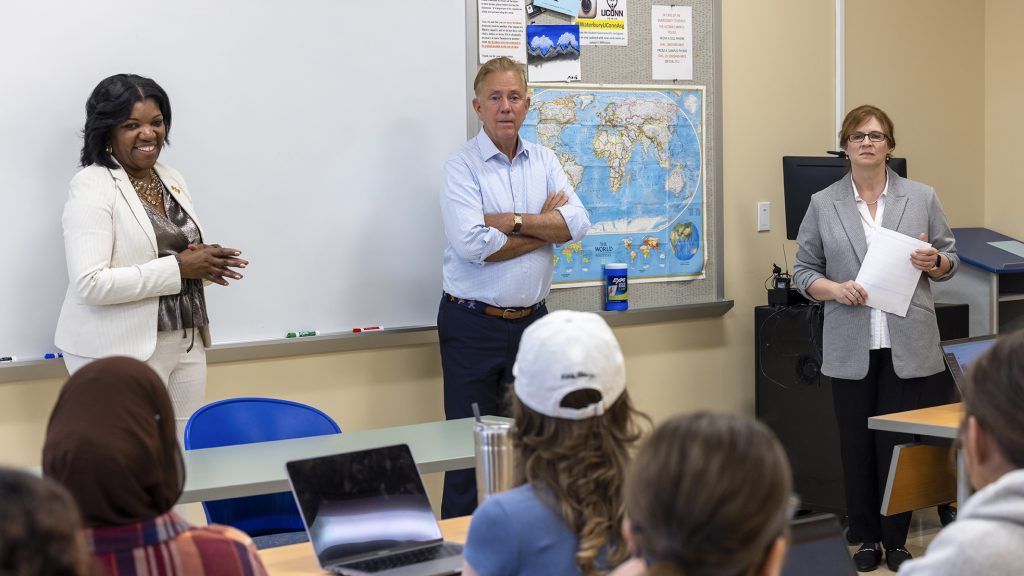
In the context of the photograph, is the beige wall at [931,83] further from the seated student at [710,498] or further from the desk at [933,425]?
the seated student at [710,498]

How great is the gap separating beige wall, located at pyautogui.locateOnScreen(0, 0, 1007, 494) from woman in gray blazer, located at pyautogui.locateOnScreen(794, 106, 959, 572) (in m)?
0.87

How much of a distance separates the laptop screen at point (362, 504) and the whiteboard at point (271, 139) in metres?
1.81

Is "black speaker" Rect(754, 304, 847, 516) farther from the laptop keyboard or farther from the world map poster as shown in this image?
the laptop keyboard

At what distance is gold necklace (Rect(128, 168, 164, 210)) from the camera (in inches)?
128

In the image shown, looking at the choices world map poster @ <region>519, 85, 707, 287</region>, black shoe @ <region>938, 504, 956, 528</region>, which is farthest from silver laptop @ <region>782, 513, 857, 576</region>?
black shoe @ <region>938, 504, 956, 528</region>

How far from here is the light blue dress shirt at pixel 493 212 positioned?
3711 mm

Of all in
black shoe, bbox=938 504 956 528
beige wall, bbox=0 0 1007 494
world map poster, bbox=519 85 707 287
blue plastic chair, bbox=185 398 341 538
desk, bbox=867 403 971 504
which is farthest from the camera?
black shoe, bbox=938 504 956 528

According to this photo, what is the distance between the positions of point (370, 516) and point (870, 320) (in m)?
2.46

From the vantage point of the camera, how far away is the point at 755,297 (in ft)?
16.4

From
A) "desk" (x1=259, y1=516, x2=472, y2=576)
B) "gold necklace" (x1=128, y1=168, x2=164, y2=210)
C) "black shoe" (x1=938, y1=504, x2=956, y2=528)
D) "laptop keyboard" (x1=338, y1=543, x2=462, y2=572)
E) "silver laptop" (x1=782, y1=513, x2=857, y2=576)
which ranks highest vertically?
"gold necklace" (x1=128, y1=168, x2=164, y2=210)

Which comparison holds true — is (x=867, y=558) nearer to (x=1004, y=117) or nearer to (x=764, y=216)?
(x=764, y=216)

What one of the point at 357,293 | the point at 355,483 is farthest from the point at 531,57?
the point at 355,483

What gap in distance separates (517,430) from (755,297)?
3.52 m

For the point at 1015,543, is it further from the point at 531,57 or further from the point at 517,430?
the point at 531,57
